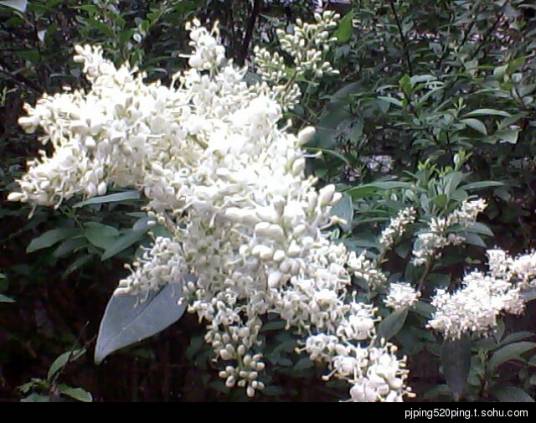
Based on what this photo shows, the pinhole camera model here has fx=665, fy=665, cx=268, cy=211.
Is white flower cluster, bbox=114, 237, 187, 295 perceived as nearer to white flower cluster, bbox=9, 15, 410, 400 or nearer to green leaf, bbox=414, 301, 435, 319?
white flower cluster, bbox=9, 15, 410, 400

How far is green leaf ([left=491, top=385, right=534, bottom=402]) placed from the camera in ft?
5.45

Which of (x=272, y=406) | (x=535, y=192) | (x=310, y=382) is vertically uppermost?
(x=535, y=192)

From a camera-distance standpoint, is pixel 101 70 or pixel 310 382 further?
pixel 310 382

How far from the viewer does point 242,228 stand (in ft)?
2.68

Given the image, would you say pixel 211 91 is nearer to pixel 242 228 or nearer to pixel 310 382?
pixel 242 228

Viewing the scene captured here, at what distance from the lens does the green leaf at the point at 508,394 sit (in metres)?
1.66

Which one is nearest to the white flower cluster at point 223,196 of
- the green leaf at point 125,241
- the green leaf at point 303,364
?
the green leaf at point 125,241

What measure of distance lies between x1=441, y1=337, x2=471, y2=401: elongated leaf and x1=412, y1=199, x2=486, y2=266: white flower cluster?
0.62ft

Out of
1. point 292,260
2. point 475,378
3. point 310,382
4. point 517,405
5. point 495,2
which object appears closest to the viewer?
point 292,260

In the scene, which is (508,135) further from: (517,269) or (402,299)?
(402,299)

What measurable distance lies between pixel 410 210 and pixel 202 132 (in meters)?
0.72

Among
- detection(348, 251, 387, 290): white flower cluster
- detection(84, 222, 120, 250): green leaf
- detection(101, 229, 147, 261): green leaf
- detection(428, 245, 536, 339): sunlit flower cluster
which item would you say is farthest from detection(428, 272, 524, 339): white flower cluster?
detection(84, 222, 120, 250): green leaf

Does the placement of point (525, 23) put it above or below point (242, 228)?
above

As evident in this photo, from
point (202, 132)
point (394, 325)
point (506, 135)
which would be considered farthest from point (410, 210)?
point (202, 132)
